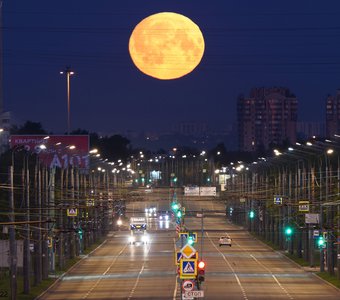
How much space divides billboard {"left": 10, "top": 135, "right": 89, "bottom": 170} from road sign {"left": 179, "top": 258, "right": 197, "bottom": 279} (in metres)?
63.4

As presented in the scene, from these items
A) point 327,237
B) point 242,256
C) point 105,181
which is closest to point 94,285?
point 327,237

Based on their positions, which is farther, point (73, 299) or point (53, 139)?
point (53, 139)

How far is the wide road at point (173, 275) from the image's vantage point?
7612 cm

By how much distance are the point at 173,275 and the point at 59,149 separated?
32.8m

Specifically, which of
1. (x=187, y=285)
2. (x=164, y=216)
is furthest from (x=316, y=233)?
(x=164, y=216)

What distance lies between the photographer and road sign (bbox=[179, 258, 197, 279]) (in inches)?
2041

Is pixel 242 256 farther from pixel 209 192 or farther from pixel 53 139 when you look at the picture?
pixel 209 192

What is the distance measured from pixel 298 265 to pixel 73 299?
39.5 meters

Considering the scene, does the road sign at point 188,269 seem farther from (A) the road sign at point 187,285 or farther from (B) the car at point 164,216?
A: (B) the car at point 164,216

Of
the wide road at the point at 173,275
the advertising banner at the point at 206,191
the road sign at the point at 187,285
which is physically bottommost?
the wide road at the point at 173,275

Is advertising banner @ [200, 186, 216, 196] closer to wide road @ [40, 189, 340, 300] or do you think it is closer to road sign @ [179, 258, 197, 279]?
wide road @ [40, 189, 340, 300]

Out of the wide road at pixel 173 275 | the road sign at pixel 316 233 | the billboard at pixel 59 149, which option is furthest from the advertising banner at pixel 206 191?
the road sign at pixel 316 233

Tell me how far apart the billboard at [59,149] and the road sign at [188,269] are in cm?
6337

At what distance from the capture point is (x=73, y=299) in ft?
237
